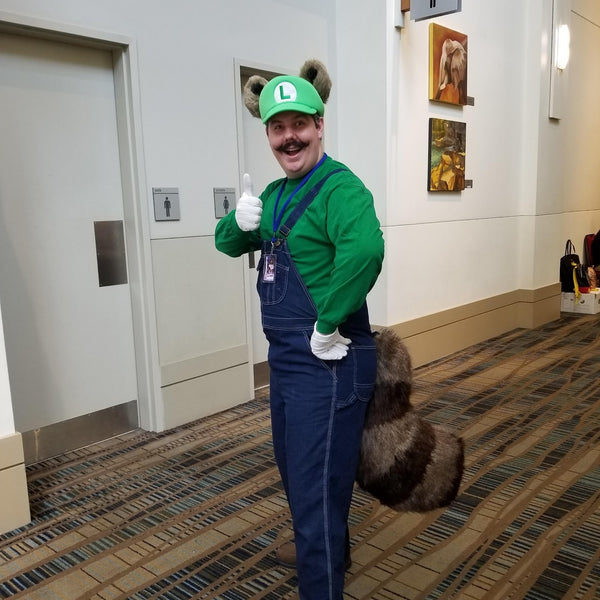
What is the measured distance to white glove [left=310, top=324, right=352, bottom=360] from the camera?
171cm

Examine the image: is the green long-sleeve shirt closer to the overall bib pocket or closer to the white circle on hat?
the overall bib pocket

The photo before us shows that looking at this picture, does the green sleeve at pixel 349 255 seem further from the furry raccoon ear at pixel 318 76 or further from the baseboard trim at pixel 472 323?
the baseboard trim at pixel 472 323

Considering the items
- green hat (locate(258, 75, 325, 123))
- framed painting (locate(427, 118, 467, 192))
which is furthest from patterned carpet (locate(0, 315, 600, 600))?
framed painting (locate(427, 118, 467, 192))

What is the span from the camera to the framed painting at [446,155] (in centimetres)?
518

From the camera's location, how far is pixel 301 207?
181 centimetres

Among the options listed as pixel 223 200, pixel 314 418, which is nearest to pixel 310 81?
pixel 314 418

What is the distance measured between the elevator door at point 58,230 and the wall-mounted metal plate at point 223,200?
66 centimetres

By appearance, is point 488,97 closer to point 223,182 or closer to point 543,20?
→ point 543,20

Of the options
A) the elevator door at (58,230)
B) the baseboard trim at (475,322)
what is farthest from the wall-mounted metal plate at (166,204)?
the baseboard trim at (475,322)

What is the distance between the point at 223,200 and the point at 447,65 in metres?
2.59

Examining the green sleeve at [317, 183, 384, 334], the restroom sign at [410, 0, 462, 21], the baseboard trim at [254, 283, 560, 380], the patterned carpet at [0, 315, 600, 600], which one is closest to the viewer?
the green sleeve at [317, 183, 384, 334]

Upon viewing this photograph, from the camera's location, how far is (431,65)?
504 cm

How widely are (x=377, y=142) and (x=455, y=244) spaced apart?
4.68 ft

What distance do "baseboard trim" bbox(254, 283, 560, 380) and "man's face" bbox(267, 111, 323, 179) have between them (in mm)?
2979
